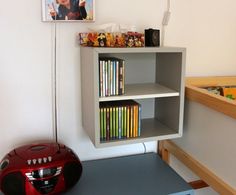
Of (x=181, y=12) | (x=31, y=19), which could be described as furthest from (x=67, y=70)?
(x=181, y=12)

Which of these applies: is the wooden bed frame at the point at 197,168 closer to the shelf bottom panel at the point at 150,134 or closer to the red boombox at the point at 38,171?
the shelf bottom panel at the point at 150,134

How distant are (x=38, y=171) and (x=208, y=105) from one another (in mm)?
712

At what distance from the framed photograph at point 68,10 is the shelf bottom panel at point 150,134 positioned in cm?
57

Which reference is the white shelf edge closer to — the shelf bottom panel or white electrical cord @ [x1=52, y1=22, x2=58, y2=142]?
the shelf bottom panel

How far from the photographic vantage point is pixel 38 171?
1.02 m

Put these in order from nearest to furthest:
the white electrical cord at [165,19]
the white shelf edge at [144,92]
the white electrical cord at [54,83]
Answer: the white shelf edge at [144,92] → the white electrical cord at [54,83] → the white electrical cord at [165,19]

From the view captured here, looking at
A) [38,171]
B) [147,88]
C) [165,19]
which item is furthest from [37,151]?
[165,19]

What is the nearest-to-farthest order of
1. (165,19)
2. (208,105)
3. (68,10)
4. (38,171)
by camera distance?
(38,171), (208,105), (68,10), (165,19)

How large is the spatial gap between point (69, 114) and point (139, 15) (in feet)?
Result: 1.98

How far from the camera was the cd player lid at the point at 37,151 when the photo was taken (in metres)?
1.08

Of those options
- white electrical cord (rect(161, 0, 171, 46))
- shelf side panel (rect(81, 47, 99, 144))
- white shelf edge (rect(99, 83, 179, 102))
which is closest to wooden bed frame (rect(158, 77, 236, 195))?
white shelf edge (rect(99, 83, 179, 102))

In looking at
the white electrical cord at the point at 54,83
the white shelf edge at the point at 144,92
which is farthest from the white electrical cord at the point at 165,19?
the white electrical cord at the point at 54,83

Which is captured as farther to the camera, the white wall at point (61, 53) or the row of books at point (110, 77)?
the white wall at point (61, 53)

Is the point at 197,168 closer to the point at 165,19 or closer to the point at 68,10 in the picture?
the point at 165,19
